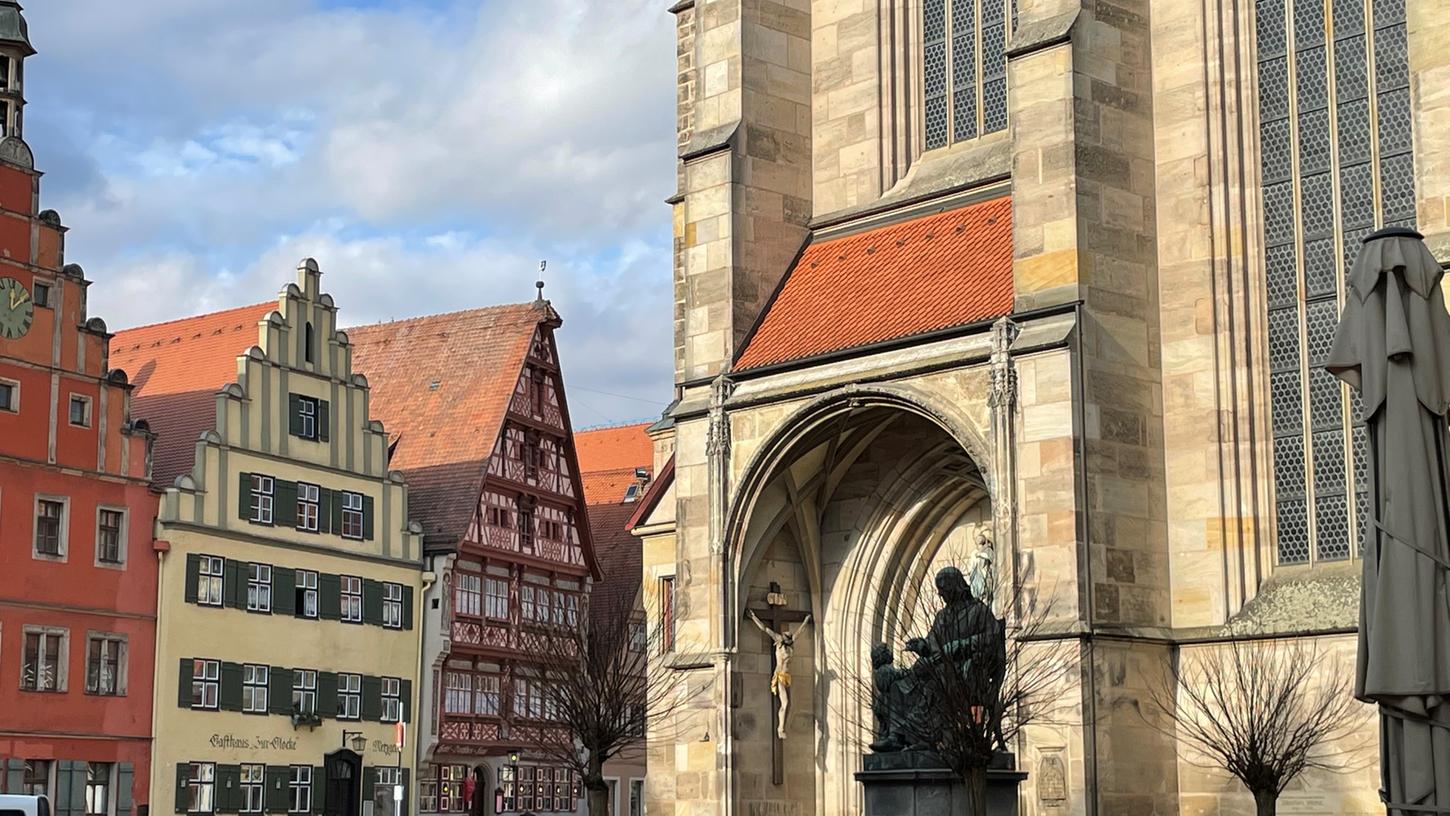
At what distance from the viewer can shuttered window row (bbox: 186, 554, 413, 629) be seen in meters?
A: 34.9

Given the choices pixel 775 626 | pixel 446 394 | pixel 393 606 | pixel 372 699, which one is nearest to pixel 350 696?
pixel 372 699

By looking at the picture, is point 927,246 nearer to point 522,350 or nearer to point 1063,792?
point 1063,792

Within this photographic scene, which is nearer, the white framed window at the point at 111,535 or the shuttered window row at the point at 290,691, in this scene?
the white framed window at the point at 111,535

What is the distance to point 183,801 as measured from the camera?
33.8m

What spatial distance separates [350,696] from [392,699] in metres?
1.23

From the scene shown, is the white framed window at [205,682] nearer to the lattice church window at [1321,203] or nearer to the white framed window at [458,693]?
the white framed window at [458,693]

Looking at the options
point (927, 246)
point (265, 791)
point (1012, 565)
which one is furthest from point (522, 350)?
point (1012, 565)

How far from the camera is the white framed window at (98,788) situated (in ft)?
106

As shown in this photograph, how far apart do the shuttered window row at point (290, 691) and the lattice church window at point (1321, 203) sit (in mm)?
19273

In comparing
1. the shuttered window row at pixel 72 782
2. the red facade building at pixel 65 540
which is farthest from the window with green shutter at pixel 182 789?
the shuttered window row at pixel 72 782

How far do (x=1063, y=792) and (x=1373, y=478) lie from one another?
1123cm

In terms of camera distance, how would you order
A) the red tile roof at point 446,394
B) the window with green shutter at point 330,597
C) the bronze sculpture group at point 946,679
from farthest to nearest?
1. the red tile roof at point 446,394
2. the window with green shutter at point 330,597
3. the bronze sculpture group at point 946,679

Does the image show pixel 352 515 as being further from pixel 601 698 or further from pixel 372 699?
pixel 601 698

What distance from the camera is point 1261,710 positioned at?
2089 cm
